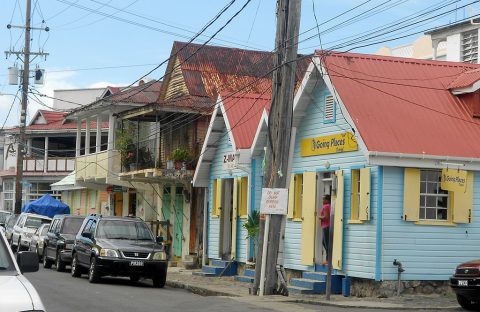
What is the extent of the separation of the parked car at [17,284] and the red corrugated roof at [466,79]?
15.2m

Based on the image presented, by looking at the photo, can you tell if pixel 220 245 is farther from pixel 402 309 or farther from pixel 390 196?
pixel 402 309

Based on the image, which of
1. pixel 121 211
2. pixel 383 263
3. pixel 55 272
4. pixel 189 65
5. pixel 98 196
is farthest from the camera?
pixel 98 196

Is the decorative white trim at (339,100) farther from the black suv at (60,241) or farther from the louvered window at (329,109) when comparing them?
the black suv at (60,241)

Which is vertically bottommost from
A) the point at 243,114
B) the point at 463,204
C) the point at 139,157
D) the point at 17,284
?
the point at 17,284

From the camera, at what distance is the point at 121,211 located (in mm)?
42156

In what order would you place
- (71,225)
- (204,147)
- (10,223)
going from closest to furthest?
(204,147), (71,225), (10,223)

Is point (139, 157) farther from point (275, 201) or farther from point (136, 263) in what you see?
point (275, 201)

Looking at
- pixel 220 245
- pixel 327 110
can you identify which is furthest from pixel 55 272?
pixel 327 110

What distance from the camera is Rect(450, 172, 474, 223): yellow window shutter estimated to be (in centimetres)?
2044

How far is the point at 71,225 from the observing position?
100.0 feet

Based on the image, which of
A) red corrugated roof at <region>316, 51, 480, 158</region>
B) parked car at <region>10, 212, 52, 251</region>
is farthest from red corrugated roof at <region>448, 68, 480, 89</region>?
parked car at <region>10, 212, 52, 251</region>

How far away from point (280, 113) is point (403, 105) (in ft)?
11.9

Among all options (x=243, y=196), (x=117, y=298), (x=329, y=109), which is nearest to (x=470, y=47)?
(x=243, y=196)

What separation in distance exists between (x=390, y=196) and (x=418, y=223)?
3.09 ft
